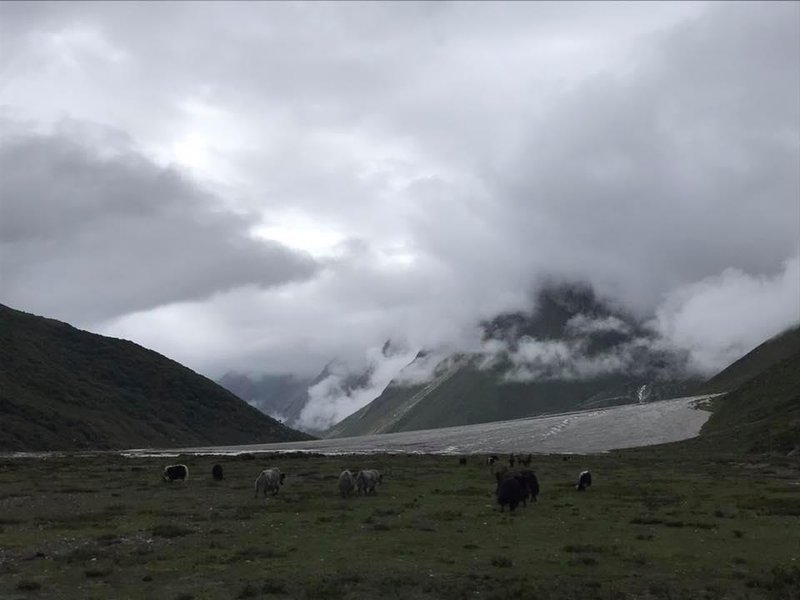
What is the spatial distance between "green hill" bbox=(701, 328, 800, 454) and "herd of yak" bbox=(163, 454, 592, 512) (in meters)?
64.1

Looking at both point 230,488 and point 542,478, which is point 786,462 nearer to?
point 542,478

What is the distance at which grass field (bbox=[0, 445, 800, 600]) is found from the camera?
876 inches

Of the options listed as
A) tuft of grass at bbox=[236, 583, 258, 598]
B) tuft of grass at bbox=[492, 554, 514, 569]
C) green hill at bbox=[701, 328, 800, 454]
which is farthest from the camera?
green hill at bbox=[701, 328, 800, 454]

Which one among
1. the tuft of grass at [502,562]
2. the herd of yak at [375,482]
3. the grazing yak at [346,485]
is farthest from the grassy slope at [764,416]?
the tuft of grass at [502,562]

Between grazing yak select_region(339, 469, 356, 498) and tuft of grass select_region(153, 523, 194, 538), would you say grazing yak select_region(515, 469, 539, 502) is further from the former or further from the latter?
tuft of grass select_region(153, 523, 194, 538)

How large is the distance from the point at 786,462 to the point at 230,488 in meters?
60.5

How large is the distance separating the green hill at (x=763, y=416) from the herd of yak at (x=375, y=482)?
210 ft

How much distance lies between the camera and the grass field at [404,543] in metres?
22.2

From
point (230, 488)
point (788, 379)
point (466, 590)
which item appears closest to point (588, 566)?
point (466, 590)

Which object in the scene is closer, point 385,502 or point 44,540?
point 44,540

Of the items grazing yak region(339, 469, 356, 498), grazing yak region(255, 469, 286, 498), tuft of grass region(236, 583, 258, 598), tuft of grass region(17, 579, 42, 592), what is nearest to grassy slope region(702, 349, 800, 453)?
grazing yak region(339, 469, 356, 498)

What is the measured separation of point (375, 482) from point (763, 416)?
407ft

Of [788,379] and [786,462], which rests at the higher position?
[788,379]

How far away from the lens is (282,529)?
111ft
